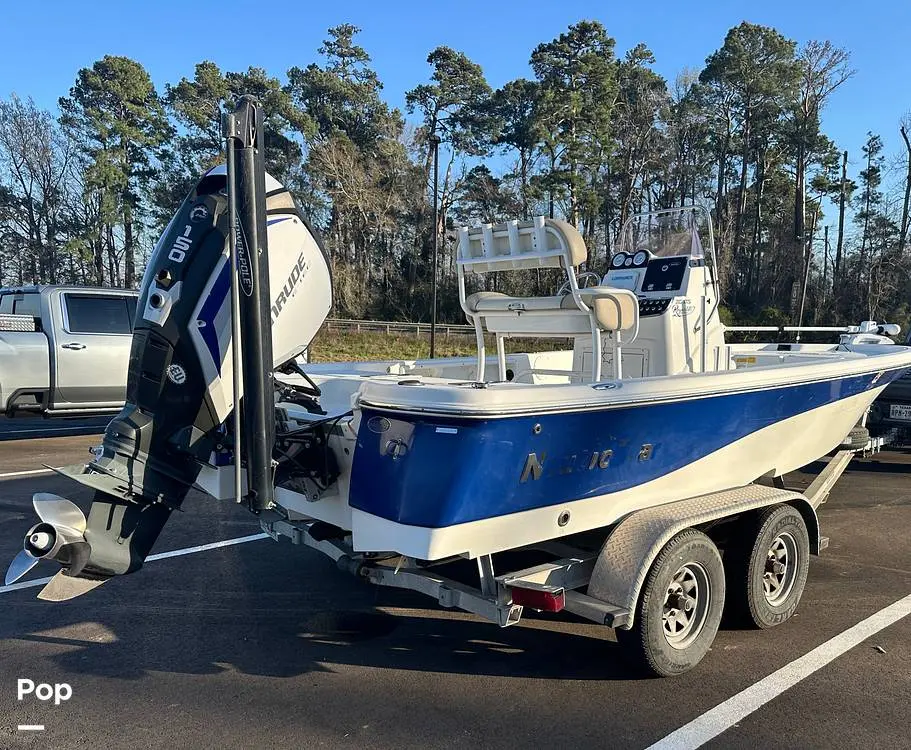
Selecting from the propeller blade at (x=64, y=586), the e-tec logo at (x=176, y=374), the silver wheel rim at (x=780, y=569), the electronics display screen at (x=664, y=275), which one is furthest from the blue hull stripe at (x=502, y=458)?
the electronics display screen at (x=664, y=275)

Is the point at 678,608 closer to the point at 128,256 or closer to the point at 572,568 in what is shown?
the point at 572,568

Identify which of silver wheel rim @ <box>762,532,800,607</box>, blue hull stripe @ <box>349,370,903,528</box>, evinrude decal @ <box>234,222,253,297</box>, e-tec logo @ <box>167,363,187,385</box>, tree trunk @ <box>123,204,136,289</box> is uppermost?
tree trunk @ <box>123,204,136,289</box>

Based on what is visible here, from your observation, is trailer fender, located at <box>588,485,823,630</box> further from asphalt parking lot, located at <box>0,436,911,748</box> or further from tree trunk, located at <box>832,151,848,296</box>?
tree trunk, located at <box>832,151,848,296</box>

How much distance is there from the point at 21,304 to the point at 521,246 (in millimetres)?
8857

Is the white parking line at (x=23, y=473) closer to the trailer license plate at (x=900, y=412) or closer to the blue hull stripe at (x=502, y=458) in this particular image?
the blue hull stripe at (x=502, y=458)

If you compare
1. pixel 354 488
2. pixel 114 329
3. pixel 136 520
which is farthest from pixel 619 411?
pixel 114 329

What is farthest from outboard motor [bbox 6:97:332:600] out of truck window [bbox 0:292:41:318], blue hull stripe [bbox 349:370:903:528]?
truck window [bbox 0:292:41:318]

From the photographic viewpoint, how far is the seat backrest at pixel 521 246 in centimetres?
394

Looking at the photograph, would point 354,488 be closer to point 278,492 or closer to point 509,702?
point 278,492

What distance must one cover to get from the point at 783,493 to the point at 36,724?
4013 mm

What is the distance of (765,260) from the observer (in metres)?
45.6

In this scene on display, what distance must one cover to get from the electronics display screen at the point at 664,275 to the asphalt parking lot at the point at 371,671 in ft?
8.03

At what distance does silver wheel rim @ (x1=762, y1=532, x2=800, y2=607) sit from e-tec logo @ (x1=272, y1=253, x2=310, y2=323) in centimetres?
305

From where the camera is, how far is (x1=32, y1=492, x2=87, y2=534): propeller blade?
313 cm
